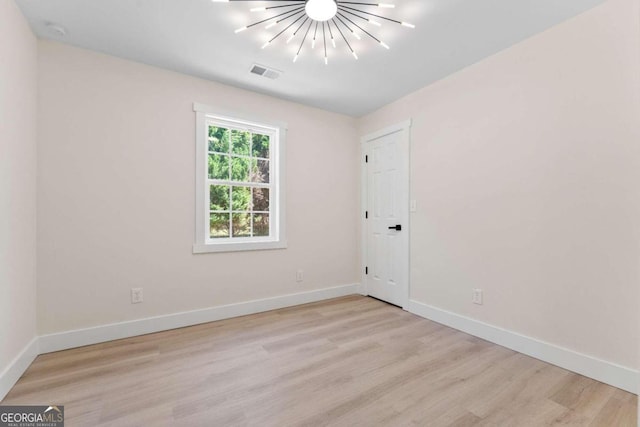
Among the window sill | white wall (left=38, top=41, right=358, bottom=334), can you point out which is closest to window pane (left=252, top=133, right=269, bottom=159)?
white wall (left=38, top=41, right=358, bottom=334)

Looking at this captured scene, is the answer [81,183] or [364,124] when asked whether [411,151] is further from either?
[81,183]

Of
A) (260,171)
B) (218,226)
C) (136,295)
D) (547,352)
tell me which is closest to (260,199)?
(260,171)

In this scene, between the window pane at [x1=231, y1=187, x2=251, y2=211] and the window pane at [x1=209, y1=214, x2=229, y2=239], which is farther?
the window pane at [x1=231, y1=187, x2=251, y2=211]

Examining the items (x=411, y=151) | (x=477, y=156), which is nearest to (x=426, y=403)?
(x=477, y=156)

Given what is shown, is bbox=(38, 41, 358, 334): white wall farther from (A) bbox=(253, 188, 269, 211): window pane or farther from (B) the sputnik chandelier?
(B) the sputnik chandelier

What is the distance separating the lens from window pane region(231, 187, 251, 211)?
320cm

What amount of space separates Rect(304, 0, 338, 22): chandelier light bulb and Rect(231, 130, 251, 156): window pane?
5.38 ft

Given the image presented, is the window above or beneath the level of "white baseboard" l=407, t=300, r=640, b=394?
above

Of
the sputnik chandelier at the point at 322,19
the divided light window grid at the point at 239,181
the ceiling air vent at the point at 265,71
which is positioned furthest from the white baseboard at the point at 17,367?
the ceiling air vent at the point at 265,71

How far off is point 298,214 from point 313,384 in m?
2.06

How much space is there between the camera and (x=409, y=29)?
2.13 meters

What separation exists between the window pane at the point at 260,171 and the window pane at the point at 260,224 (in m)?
0.43

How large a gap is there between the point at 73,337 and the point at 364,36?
11.2 ft

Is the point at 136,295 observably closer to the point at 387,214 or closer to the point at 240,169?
the point at 240,169
